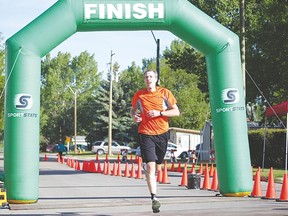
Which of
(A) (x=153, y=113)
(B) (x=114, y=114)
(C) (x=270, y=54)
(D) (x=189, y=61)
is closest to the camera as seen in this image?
(A) (x=153, y=113)

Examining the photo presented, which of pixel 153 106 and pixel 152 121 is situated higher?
pixel 153 106

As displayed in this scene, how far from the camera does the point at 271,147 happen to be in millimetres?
32719

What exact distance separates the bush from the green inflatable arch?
20686 millimetres

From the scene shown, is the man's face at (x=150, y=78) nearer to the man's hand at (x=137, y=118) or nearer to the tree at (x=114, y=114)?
the man's hand at (x=137, y=118)

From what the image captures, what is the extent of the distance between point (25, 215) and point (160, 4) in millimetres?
4864

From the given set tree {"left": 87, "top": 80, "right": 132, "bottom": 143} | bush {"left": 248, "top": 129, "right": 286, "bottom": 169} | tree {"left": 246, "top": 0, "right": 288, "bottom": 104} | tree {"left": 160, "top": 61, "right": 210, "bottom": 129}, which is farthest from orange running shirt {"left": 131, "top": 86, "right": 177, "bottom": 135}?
tree {"left": 87, "top": 80, "right": 132, "bottom": 143}

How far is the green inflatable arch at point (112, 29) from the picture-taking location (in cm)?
1110

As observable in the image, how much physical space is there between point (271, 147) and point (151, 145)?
24.7m

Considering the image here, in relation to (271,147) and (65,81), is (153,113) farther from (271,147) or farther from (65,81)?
(65,81)

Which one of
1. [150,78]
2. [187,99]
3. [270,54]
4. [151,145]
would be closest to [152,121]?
[151,145]

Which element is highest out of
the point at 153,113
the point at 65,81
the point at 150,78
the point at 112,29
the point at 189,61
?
the point at 65,81

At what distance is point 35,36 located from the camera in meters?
11.4

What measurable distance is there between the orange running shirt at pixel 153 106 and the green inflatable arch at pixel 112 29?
283 centimetres

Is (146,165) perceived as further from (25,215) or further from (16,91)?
(16,91)
